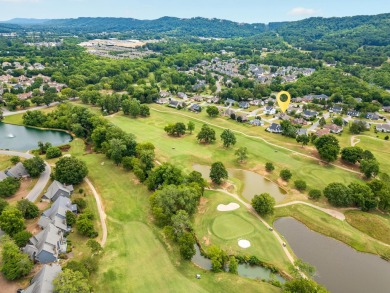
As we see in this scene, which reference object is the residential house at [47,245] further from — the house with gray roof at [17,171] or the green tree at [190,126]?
the green tree at [190,126]

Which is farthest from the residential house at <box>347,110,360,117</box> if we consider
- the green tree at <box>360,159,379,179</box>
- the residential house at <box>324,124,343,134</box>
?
the green tree at <box>360,159,379,179</box>

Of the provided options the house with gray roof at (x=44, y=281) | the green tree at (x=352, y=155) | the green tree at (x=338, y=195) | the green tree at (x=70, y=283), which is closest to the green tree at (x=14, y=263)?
the house with gray roof at (x=44, y=281)

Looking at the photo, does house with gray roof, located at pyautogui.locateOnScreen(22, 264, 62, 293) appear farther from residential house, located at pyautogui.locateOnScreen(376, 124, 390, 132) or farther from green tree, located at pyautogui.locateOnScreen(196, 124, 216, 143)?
residential house, located at pyautogui.locateOnScreen(376, 124, 390, 132)

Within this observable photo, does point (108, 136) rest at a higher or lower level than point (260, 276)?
higher

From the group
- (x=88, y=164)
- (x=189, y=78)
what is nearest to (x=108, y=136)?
(x=88, y=164)

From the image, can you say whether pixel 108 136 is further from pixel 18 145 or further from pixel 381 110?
pixel 381 110

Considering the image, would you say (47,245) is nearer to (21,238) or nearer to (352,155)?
(21,238)

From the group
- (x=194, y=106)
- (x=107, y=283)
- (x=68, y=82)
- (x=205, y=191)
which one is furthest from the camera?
(x=68, y=82)
